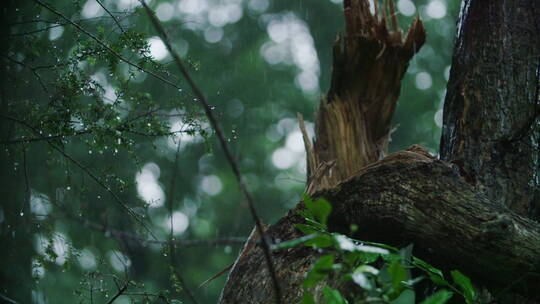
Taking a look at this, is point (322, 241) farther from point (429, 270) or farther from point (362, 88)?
point (362, 88)

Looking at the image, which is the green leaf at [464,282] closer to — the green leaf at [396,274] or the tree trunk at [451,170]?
the tree trunk at [451,170]

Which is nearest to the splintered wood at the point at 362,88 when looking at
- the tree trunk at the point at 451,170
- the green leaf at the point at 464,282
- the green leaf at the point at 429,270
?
the tree trunk at the point at 451,170

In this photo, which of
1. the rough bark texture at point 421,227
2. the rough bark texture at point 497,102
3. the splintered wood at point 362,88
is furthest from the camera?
the splintered wood at point 362,88

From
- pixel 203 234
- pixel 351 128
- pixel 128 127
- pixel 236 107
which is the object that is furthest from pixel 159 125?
pixel 203 234

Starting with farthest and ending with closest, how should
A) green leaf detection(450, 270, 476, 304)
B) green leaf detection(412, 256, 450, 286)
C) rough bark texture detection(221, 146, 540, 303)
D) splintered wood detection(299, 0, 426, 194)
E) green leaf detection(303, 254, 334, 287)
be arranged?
splintered wood detection(299, 0, 426, 194)
rough bark texture detection(221, 146, 540, 303)
green leaf detection(412, 256, 450, 286)
green leaf detection(450, 270, 476, 304)
green leaf detection(303, 254, 334, 287)

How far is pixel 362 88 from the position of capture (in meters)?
3.50

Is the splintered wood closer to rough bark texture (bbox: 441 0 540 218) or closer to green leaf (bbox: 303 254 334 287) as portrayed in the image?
rough bark texture (bbox: 441 0 540 218)

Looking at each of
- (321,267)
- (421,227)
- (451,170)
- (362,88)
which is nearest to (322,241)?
(321,267)

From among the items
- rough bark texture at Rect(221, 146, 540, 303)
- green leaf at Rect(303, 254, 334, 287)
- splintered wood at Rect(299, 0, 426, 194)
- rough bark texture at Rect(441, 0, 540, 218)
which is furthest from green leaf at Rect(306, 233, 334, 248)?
splintered wood at Rect(299, 0, 426, 194)

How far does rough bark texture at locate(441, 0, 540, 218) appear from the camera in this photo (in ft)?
8.21

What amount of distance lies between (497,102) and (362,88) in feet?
3.20

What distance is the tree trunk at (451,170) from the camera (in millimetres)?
2107

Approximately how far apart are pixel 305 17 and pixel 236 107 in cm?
426

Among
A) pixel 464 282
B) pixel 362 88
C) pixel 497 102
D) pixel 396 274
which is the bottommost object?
pixel 464 282
